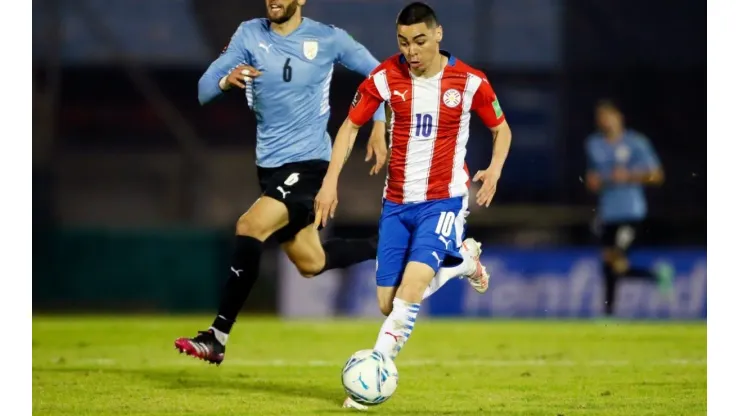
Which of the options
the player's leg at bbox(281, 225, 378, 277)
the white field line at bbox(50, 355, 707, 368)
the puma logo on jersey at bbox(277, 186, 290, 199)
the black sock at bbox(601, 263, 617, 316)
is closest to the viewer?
the puma logo on jersey at bbox(277, 186, 290, 199)

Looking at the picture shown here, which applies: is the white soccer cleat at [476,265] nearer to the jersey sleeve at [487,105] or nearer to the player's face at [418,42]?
the jersey sleeve at [487,105]

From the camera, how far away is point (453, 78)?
7.16 metres

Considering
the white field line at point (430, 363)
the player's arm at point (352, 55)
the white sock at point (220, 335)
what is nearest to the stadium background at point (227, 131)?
the white field line at point (430, 363)

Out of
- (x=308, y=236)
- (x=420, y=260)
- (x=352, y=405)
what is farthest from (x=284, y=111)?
(x=352, y=405)

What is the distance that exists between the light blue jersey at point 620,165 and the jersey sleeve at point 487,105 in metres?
6.21

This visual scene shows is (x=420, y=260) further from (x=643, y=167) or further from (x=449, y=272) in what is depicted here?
(x=643, y=167)

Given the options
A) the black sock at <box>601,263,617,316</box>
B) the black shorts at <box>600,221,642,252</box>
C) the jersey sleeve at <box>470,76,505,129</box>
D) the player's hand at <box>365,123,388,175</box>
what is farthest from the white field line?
the black shorts at <box>600,221,642,252</box>

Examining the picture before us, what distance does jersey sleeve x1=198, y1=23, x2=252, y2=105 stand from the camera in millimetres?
7801

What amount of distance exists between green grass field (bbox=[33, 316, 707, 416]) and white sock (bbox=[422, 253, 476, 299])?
2.00 feet

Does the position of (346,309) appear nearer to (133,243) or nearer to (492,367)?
(133,243)

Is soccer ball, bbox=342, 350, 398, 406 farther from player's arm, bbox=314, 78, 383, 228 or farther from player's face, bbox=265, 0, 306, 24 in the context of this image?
player's face, bbox=265, 0, 306, 24

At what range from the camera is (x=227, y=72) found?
25.9 ft
